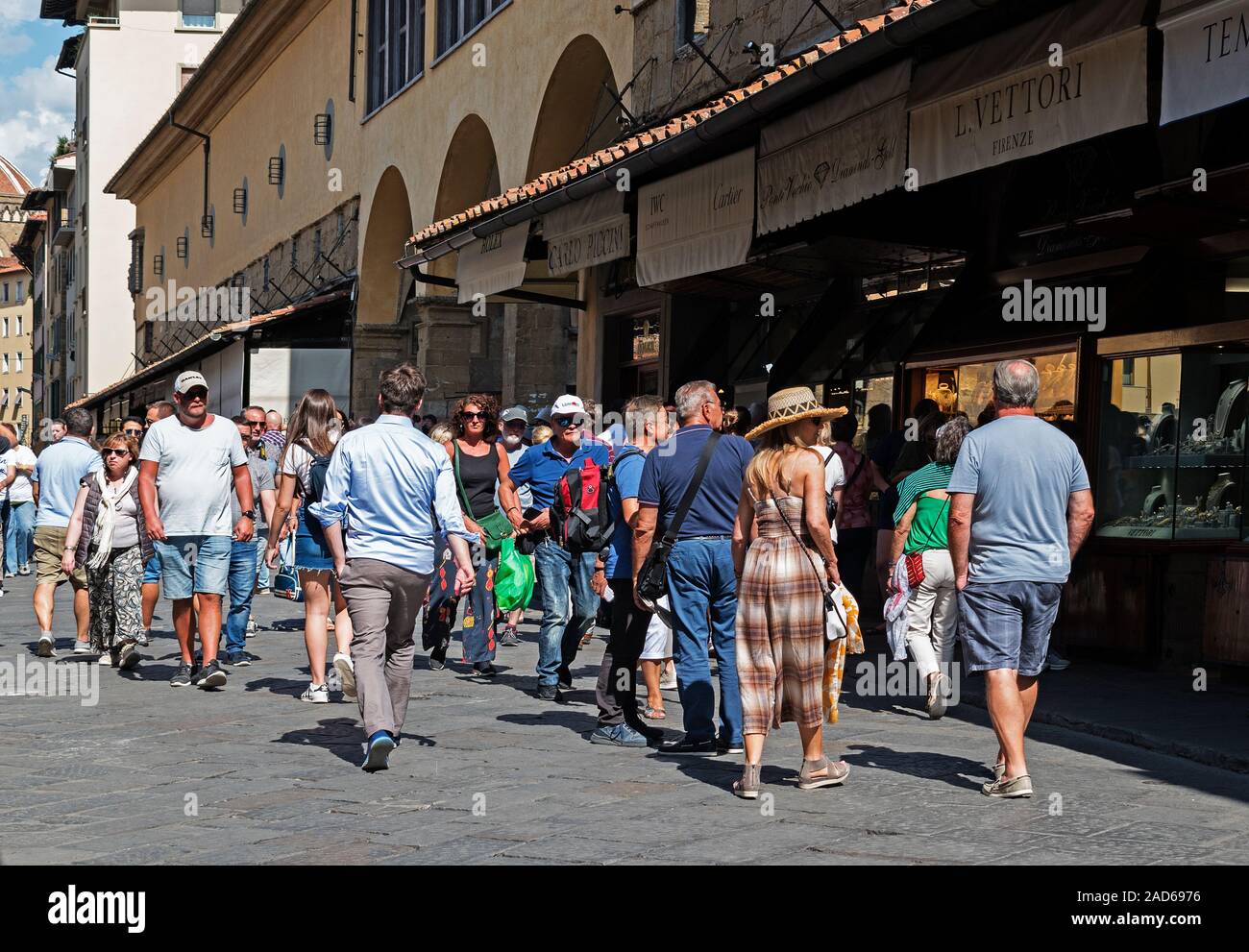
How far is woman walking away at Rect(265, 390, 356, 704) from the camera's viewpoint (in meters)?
8.91

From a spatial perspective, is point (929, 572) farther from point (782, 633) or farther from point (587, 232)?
point (587, 232)

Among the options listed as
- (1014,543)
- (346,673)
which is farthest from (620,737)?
(1014,543)

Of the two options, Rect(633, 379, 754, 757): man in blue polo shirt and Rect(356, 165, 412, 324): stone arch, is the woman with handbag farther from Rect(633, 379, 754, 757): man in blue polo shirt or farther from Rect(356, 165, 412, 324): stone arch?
Rect(356, 165, 412, 324): stone arch

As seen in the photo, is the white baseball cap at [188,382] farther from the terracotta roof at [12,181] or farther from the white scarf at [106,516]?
the terracotta roof at [12,181]

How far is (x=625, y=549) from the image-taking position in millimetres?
7898

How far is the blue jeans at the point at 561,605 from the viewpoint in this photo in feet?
30.5

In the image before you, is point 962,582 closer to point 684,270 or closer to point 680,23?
point 684,270

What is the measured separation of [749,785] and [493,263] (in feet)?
33.1

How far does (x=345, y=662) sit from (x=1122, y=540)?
5.35 m

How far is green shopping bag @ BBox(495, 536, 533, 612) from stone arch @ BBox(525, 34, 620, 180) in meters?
8.81

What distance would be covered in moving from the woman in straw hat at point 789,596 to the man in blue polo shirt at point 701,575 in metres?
0.76

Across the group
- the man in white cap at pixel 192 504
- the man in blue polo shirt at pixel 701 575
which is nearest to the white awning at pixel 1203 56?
the man in blue polo shirt at pixel 701 575

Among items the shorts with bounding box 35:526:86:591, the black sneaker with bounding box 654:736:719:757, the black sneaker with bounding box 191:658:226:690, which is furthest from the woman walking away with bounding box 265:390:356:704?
the shorts with bounding box 35:526:86:591

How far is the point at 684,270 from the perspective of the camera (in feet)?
40.5
